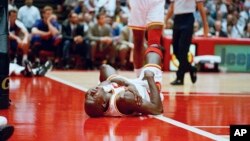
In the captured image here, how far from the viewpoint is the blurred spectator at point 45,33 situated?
46.1 ft

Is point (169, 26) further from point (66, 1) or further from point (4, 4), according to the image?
point (4, 4)

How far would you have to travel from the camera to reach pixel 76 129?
4.78 meters

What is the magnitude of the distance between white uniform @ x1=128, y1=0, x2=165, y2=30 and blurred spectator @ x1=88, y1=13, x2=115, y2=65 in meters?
8.03

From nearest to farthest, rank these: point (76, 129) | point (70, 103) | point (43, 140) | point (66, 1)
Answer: point (43, 140) → point (76, 129) → point (70, 103) → point (66, 1)

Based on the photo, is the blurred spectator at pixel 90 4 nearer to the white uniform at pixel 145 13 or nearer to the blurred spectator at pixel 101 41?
the blurred spectator at pixel 101 41

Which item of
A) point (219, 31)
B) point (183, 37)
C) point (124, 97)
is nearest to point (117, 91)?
point (124, 97)

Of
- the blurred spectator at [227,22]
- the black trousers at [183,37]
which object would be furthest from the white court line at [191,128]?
the blurred spectator at [227,22]

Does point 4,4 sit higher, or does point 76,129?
point 4,4

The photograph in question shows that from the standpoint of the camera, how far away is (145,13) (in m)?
6.77

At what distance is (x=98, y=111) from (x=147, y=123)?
1.60 ft

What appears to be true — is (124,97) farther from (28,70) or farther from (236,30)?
(236,30)

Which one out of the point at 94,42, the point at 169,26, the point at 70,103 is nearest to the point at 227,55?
the point at 169,26

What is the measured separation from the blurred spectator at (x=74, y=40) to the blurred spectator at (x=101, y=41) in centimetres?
18

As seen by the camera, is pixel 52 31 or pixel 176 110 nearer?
pixel 176 110
